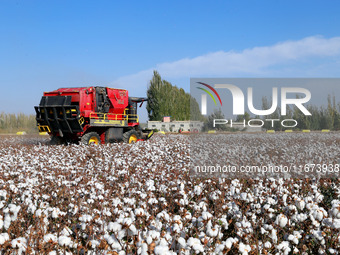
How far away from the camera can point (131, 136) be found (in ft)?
56.4

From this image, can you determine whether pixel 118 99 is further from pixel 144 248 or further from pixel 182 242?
pixel 144 248

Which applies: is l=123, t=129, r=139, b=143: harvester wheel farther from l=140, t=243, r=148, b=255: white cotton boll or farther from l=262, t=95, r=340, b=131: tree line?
l=140, t=243, r=148, b=255: white cotton boll

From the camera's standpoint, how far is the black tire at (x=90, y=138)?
45.9ft

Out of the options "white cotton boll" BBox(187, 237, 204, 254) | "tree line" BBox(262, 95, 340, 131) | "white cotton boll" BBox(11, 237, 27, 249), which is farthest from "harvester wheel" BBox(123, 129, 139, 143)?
"white cotton boll" BBox(187, 237, 204, 254)

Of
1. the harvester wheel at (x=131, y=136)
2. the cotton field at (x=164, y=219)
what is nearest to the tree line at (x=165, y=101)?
the harvester wheel at (x=131, y=136)

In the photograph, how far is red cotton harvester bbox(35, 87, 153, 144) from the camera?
1397 centimetres

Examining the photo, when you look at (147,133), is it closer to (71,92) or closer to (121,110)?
(121,110)

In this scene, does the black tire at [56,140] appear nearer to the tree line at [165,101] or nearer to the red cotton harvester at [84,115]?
the red cotton harvester at [84,115]

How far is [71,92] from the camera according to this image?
1434 centimetres

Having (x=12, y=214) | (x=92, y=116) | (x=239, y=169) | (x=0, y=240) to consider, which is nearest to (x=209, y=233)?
(x=0, y=240)

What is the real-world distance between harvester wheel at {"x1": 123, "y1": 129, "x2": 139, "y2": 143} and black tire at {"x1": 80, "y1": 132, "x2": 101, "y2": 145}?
1722mm

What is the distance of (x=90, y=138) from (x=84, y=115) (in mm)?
1106

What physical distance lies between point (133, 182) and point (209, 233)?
3.78 m

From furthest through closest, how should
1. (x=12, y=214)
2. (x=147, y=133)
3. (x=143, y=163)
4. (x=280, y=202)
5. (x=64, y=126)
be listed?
(x=147, y=133), (x=64, y=126), (x=143, y=163), (x=280, y=202), (x=12, y=214)
